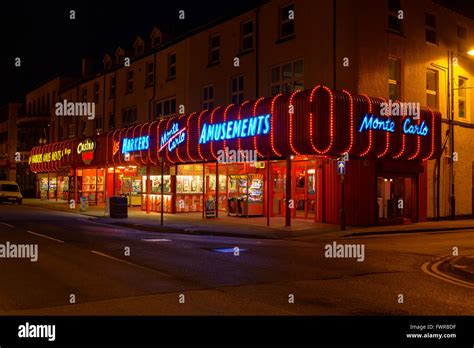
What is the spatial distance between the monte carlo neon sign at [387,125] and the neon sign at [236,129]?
3.90m

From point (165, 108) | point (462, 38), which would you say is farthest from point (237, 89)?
point (462, 38)

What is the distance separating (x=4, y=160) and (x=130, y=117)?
30.5 m

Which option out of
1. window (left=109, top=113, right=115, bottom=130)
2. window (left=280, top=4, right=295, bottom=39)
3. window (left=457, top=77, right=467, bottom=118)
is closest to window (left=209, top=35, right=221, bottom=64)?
window (left=280, top=4, right=295, bottom=39)

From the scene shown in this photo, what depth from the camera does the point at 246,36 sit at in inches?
1097

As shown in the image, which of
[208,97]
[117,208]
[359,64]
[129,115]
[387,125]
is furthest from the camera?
[129,115]

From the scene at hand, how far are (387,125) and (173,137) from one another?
11236 millimetres

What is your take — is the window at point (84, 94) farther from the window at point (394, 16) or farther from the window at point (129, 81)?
the window at point (394, 16)

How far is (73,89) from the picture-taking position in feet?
155

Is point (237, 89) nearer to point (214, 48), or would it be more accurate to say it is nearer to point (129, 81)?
point (214, 48)

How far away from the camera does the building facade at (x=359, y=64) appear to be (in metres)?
22.8

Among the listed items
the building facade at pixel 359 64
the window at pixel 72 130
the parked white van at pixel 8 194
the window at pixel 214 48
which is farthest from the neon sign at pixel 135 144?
the window at pixel 72 130

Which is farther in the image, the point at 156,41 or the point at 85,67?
the point at 85,67
